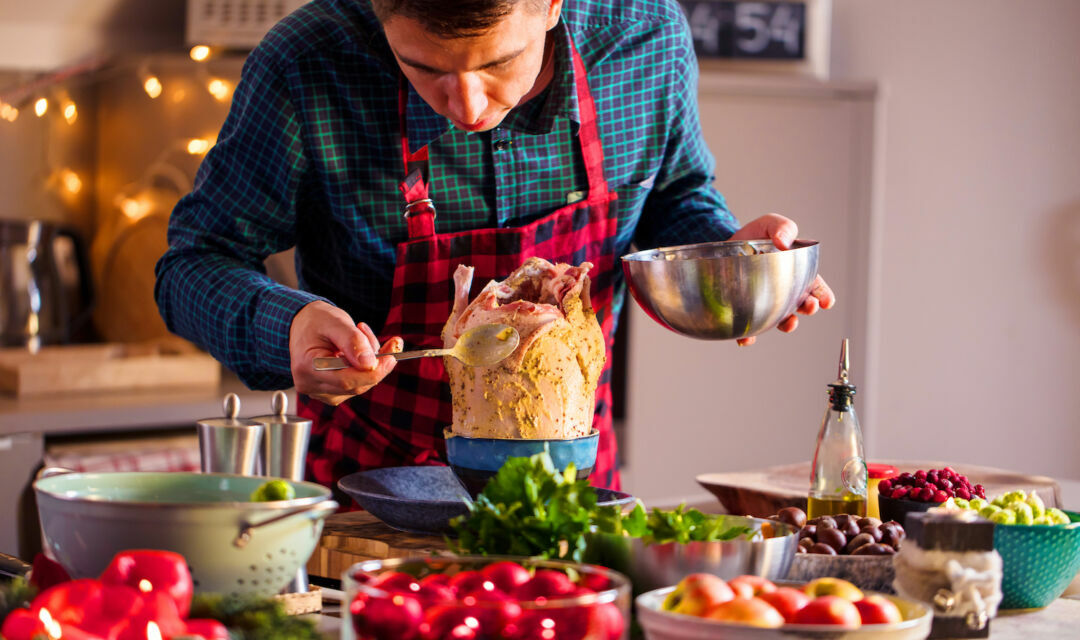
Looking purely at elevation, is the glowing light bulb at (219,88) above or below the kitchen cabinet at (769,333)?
above

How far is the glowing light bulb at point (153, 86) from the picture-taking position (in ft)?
9.53

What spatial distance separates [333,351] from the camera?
1.24 m

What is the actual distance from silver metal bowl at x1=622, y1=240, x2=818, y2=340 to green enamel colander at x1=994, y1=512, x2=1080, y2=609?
35cm

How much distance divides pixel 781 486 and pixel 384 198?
25.2 inches

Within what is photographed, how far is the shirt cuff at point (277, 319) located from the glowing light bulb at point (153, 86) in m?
1.70

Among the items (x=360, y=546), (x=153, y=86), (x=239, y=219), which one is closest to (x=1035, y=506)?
(x=360, y=546)

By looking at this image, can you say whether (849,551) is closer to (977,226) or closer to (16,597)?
(16,597)

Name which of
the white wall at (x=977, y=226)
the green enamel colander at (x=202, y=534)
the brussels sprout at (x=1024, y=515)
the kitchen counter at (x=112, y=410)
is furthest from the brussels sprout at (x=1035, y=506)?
the white wall at (x=977, y=226)

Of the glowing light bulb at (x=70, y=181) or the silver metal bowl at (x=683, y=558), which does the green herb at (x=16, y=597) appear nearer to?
the silver metal bowl at (x=683, y=558)

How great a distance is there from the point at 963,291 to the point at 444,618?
2.99 meters

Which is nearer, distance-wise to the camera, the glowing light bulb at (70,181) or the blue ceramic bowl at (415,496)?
the blue ceramic bowl at (415,496)

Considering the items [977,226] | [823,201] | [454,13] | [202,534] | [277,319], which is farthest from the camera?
[977,226]

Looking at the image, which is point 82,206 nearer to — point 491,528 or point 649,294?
point 649,294

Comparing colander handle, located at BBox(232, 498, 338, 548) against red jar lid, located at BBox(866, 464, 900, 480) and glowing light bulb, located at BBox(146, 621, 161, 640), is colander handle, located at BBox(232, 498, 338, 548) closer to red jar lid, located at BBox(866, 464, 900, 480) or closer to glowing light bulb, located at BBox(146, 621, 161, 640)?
glowing light bulb, located at BBox(146, 621, 161, 640)
